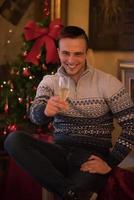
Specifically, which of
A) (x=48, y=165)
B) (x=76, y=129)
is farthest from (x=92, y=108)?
(x=48, y=165)

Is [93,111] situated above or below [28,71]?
below

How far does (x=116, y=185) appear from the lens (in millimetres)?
1768

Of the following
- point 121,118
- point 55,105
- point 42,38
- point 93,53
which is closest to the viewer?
point 55,105

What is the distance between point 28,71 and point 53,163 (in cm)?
87

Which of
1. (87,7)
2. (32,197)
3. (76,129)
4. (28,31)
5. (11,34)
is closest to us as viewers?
(76,129)

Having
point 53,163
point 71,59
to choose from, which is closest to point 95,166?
point 53,163

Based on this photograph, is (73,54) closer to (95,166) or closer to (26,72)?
(95,166)

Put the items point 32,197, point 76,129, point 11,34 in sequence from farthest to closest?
point 11,34 → point 32,197 → point 76,129

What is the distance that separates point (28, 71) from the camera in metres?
2.53

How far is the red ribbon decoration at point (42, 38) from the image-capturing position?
8.03ft

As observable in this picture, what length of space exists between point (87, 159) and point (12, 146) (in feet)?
1.05

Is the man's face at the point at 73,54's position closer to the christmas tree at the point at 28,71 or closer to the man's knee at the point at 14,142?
the man's knee at the point at 14,142

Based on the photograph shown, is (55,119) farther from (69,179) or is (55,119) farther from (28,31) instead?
(28,31)

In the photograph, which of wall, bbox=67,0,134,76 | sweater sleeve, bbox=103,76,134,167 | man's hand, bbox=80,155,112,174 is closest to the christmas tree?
wall, bbox=67,0,134,76
